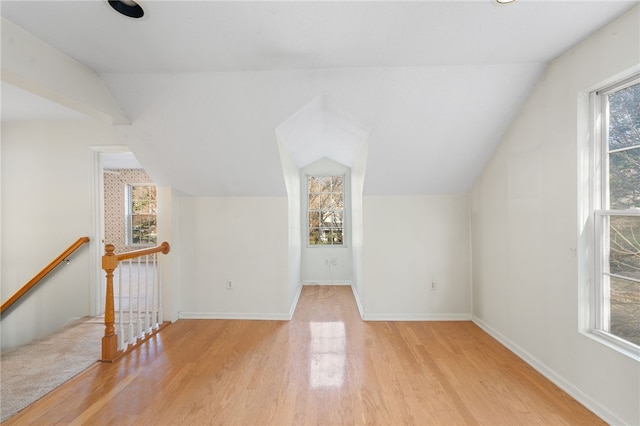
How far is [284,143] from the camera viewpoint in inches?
129

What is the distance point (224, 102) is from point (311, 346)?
2358 millimetres

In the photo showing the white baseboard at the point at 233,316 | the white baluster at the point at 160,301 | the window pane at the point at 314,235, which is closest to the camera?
the white baluster at the point at 160,301

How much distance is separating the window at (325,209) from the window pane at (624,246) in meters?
3.77

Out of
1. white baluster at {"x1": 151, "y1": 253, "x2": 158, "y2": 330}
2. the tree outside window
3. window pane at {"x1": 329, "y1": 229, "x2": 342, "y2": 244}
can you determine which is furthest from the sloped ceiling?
window pane at {"x1": 329, "y1": 229, "x2": 342, "y2": 244}

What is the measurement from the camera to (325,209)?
17.6 ft

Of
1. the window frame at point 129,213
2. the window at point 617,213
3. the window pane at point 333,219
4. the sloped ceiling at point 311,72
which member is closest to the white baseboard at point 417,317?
the sloped ceiling at point 311,72

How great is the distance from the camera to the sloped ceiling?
5.46ft

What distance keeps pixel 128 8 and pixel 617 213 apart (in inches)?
123

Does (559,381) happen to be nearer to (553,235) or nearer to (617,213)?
(553,235)

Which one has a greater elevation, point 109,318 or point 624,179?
point 624,179

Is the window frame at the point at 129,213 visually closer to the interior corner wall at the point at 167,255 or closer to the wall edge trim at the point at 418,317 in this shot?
the interior corner wall at the point at 167,255

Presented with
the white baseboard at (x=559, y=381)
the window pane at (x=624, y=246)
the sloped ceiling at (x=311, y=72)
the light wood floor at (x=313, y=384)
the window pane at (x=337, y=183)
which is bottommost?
the light wood floor at (x=313, y=384)

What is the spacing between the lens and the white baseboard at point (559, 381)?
5.62 ft

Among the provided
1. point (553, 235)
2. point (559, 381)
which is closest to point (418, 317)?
point (559, 381)
